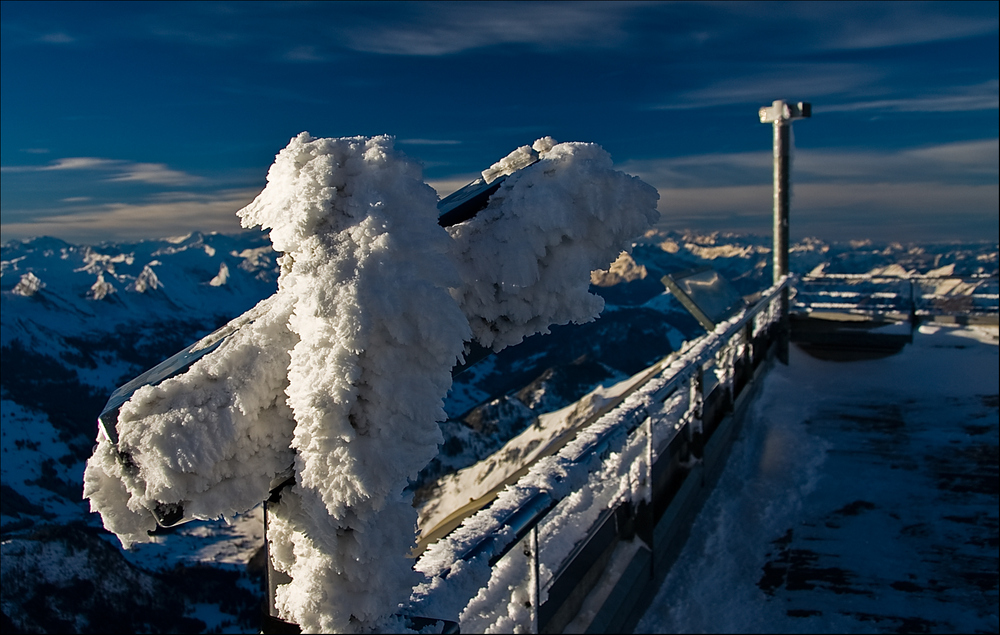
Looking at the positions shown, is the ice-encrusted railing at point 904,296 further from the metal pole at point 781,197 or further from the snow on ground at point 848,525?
the snow on ground at point 848,525

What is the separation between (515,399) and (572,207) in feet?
421

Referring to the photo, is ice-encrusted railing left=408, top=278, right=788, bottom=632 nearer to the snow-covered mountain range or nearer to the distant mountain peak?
the snow-covered mountain range

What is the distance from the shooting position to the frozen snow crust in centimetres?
96

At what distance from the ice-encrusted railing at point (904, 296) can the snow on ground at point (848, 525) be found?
392 centimetres

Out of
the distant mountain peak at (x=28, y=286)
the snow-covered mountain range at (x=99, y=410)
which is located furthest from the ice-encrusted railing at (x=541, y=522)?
the distant mountain peak at (x=28, y=286)

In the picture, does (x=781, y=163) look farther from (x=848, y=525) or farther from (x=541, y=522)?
(x=541, y=522)

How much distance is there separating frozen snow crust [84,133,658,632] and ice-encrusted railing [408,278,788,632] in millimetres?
378

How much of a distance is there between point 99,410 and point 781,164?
39.2 feet

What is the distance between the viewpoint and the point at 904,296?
11.6 metres

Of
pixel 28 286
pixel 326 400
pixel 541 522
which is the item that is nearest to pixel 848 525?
pixel 541 522

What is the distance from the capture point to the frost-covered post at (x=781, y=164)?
Result: 10719mm

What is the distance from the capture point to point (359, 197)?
3.42ft

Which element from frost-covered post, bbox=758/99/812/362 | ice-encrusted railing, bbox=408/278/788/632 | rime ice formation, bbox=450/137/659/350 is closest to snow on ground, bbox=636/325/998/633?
ice-encrusted railing, bbox=408/278/788/632

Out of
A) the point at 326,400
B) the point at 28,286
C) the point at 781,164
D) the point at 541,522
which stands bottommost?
the point at 28,286
